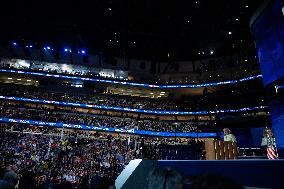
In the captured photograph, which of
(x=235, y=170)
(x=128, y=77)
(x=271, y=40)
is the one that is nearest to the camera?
(x=235, y=170)

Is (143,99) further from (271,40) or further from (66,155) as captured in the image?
(271,40)

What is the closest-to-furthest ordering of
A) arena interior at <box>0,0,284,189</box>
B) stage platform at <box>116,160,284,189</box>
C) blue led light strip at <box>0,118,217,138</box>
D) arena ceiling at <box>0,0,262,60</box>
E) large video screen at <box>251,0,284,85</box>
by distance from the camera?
stage platform at <box>116,160,284,189</box> → large video screen at <box>251,0,284,85</box> → arena interior at <box>0,0,284,189</box> → arena ceiling at <box>0,0,262,60</box> → blue led light strip at <box>0,118,217,138</box>

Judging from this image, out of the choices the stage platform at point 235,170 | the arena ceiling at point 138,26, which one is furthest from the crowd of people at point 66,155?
the arena ceiling at point 138,26

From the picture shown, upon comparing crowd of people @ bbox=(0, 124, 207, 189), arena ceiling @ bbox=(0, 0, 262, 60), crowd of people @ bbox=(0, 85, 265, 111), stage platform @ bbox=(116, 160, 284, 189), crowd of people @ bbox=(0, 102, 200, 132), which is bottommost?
crowd of people @ bbox=(0, 124, 207, 189)

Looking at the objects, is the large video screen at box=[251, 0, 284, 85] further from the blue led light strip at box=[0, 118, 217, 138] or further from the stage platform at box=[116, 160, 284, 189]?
the blue led light strip at box=[0, 118, 217, 138]

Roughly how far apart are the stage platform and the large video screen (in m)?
11.7

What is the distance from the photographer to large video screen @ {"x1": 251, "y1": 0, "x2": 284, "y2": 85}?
1309cm

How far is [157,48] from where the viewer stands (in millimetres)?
42969

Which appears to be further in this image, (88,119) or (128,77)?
(128,77)

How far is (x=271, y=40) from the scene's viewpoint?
14.1 meters

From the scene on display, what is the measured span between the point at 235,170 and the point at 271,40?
1329cm

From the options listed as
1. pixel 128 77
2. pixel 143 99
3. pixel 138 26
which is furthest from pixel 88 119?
pixel 138 26

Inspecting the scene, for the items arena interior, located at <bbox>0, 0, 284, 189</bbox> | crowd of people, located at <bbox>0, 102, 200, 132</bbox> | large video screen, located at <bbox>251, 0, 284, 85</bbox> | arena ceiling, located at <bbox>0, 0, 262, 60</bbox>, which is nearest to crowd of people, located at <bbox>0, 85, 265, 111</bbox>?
arena interior, located at <bbox>0, 0, 284, 189</bbox>

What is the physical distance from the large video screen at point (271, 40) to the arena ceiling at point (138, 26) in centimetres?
749
